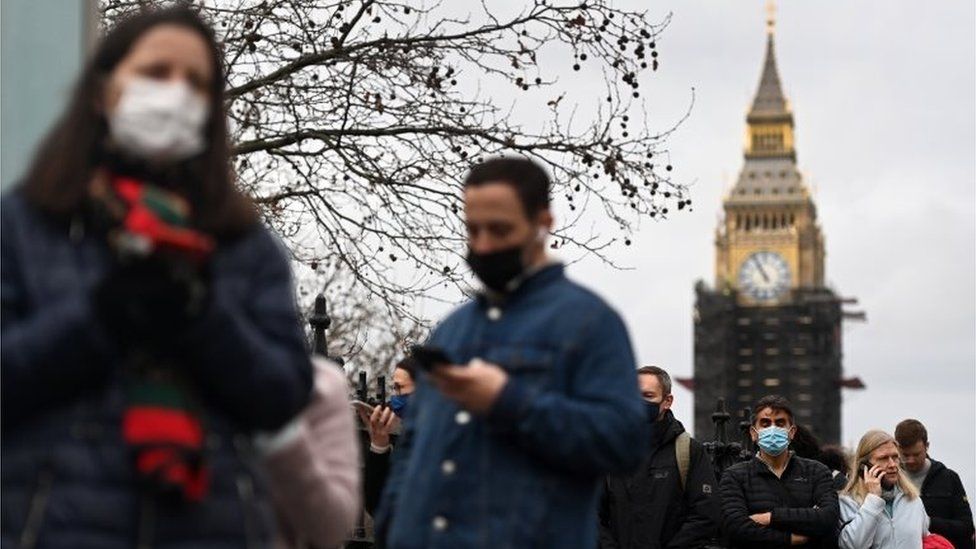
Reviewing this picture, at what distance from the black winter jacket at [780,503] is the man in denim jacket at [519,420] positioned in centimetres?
671

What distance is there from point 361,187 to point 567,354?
36.9ft

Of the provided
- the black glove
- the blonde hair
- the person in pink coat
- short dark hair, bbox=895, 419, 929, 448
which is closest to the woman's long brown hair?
→ the black glove

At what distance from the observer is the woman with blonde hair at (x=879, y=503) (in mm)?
11781

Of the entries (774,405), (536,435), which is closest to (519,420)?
(536,435)

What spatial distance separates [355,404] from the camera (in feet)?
34.6

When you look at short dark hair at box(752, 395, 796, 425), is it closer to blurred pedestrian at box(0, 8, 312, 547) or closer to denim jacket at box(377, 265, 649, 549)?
denim jacket at box(377, 265, 649, 549)

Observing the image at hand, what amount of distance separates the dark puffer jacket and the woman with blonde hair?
27.4 ft

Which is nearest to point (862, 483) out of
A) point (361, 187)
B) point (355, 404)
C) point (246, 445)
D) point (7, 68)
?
point (355, 404)

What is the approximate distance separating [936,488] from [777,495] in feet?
6.13

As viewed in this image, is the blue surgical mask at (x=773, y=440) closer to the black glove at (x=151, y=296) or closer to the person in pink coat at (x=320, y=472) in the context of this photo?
the person in pink coat at (x=320, y=472)

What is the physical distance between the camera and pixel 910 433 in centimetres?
1310

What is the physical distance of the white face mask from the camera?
366 centimetres

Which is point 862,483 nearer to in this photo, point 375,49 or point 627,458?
point 375,49

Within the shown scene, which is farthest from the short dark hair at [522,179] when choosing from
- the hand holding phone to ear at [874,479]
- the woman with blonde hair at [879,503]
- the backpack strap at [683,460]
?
the hand holding phone to ear at [874,479]
